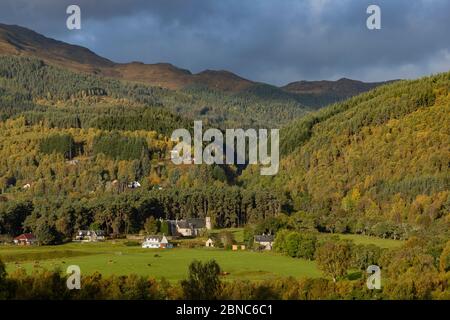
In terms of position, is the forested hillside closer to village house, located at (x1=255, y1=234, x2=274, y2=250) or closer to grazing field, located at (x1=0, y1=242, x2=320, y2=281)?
village house, located at (x1=255, y1=234, x2=274, y2=250)

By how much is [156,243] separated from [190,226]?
23148mm

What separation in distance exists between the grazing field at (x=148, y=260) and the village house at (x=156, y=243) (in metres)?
3.29

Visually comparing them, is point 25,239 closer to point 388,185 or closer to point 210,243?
point 210,243

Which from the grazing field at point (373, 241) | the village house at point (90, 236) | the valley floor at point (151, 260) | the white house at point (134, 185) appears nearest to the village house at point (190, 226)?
the village house at point (90, 236)

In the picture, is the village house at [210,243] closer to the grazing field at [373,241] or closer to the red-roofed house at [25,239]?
the grazing field at [373,241]

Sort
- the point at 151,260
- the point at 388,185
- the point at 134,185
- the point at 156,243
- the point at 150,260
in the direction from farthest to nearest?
the point at 134,185
the point at 388,185
the point at 156,243
the point at 150,260
the point at 151,260

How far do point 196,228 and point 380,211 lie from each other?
34.6 m

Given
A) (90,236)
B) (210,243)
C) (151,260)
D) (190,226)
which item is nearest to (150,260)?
(151,260)

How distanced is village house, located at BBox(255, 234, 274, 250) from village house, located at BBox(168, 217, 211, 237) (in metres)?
19.6

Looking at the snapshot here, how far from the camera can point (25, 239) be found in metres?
122

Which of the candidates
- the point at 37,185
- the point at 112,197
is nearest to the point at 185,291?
the point at 112,197

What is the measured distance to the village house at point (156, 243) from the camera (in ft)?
382
